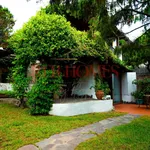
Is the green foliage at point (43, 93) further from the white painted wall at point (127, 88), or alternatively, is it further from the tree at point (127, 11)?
the white painted wall at point (127, 88)

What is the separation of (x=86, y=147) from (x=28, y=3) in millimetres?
4103

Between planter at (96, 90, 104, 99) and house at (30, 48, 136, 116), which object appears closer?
house at (30, 48, 136, 116)

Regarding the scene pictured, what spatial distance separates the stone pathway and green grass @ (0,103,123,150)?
0.30m

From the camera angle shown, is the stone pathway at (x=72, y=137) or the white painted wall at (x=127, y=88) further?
the white painted wall at (x=127, y=88)

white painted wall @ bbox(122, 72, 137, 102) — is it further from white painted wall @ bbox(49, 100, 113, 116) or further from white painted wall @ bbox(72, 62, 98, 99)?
white painted wall @ bbox(49, 100, 113, 116)

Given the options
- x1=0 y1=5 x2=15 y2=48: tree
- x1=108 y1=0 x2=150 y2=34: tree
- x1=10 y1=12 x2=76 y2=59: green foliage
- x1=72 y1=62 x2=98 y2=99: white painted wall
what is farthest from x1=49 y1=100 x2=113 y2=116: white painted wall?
x1=0 y1=5 x2=15 y2=48: tree

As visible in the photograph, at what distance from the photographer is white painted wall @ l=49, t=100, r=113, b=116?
30.2 ft

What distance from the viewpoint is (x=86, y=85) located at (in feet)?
40.5

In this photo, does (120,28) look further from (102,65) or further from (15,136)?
(102,65)

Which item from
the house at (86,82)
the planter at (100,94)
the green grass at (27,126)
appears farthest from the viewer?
the planter at (100,94)

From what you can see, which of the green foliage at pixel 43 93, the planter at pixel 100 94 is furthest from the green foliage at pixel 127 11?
the planter at pixel 100 94

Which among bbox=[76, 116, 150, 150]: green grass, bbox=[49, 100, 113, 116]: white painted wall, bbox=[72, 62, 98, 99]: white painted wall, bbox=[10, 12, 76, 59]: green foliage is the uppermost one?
bbox=[10, 12, 76, 59]: green foliage

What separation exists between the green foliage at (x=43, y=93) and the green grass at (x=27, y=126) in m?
0.52

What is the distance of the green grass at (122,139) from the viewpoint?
209 inches
